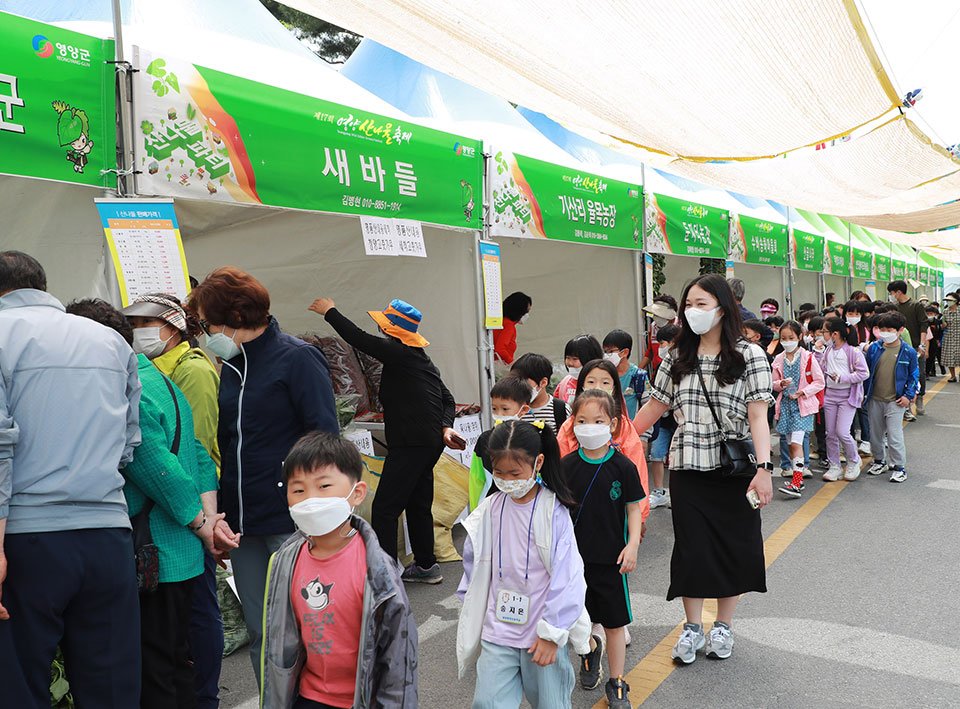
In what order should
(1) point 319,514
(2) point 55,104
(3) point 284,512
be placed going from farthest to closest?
(2) point 55,104
(3) point 284,512
(1) point 319,514

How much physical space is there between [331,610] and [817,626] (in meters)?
3.04

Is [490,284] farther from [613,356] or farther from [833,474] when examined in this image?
[833,474]

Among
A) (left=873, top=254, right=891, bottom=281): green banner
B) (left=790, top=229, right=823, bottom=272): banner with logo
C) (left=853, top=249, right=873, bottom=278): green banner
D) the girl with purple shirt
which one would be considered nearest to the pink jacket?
the girl with purple shirt

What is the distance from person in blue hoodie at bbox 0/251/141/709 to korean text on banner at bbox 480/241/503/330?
3872 mm

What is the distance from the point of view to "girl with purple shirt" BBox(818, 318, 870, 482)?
789 centimetres

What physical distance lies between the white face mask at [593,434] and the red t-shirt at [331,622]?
1311mm

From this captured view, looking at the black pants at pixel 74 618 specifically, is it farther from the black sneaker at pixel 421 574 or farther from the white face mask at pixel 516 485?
the black sneaker at pixel 421 574

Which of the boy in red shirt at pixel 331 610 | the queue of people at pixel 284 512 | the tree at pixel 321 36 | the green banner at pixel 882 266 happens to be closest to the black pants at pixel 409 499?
the queue of people at pixel 284 512

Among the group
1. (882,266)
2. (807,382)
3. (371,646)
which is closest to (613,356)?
(807,382)

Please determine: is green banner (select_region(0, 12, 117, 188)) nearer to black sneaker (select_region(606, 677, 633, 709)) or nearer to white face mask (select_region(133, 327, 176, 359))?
white face mask (select_region(133, 327, 176, 359))

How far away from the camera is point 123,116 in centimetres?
367

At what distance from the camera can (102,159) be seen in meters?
3.58

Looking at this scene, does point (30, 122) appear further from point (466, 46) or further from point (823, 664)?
point (823, 664)

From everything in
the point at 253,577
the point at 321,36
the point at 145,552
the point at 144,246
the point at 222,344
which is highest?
the point at 321,36
